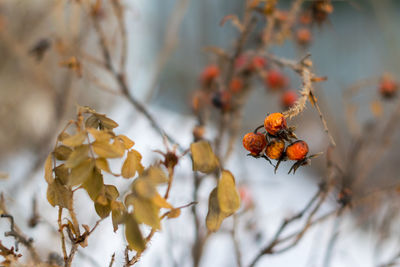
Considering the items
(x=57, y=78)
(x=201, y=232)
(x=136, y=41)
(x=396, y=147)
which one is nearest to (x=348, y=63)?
(x=396, y=147)

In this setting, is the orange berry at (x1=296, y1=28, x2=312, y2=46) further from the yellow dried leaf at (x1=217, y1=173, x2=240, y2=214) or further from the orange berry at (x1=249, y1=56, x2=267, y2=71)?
the yellow dried leaf at (x1=217, y1=173, x2=240, y2=214)

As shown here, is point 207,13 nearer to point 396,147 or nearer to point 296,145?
point 396,147

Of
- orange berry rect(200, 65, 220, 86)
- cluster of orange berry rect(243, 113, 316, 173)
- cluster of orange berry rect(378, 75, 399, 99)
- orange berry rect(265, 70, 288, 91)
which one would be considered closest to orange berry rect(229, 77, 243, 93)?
orange berry rect(200, 65, 220, 86)

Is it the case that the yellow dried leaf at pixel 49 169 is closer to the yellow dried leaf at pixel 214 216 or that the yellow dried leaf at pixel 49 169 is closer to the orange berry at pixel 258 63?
the yellow dried leaf at pixel 214 216

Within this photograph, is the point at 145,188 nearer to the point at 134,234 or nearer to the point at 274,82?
the point at 134,234

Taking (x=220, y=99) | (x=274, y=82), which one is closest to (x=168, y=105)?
(x=274, y=82)

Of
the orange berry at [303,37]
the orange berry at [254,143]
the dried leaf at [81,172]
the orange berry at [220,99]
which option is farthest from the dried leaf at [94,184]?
the orange berry at [303,37]

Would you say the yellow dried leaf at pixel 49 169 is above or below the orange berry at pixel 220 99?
below
